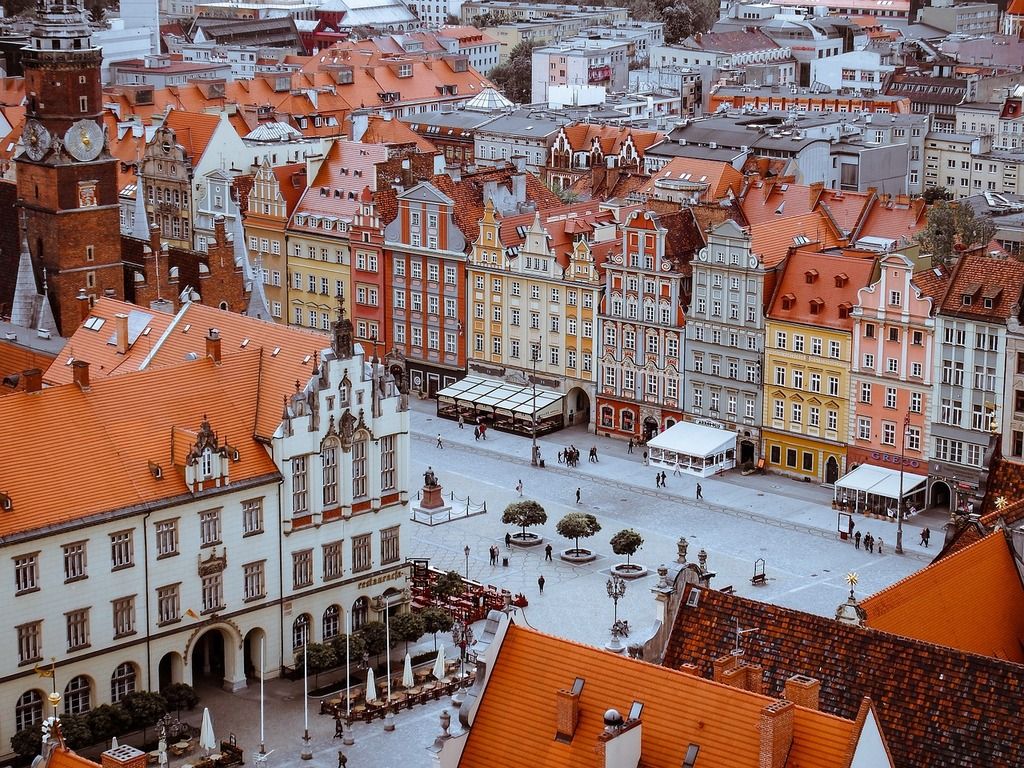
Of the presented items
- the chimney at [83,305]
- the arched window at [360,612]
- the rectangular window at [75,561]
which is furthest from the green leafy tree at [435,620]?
the chimney at [83,305]

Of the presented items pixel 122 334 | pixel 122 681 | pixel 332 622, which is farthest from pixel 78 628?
pixel 122 334

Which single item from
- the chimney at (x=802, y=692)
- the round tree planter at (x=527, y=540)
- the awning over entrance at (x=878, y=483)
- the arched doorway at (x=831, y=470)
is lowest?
the round tree planter at (x=527, y=540)

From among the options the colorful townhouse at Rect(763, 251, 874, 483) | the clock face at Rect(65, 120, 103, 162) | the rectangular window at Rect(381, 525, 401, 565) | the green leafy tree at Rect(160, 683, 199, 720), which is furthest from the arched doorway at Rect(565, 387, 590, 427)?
the green leafy tree at Rect(160, 683, 199, 720)

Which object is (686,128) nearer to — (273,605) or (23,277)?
(23,277)

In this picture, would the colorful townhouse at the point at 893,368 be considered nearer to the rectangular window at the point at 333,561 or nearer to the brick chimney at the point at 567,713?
the rectangular window at the point at 333,561

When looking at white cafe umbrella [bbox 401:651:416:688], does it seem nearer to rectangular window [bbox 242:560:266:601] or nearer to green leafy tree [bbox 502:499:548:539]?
rectangular window [bbox 242:560:266:601]

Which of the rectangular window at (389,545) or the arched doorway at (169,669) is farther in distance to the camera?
the rectangular window at (389,545)

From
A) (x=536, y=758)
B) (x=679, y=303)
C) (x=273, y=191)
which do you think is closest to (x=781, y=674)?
(x=536, y=758)
